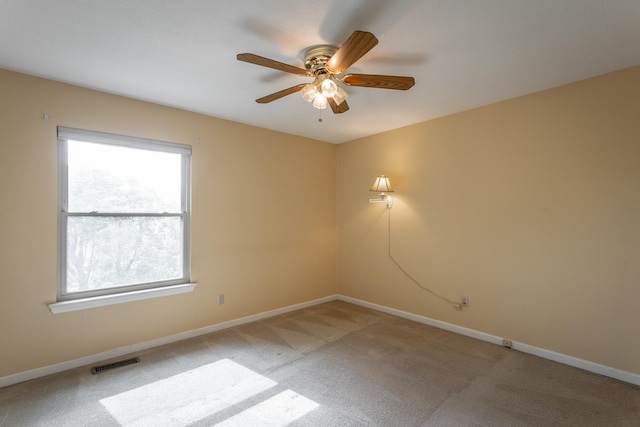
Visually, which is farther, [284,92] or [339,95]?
[284,92]

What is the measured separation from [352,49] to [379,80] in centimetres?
43

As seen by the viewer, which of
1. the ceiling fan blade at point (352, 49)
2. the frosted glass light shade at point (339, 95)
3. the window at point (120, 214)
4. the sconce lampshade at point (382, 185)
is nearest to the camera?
the ceiling fan blade at point (352, 49)

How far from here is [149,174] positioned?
3219 mm

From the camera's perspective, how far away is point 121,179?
3.04 m

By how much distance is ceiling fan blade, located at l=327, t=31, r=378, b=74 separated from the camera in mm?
1603

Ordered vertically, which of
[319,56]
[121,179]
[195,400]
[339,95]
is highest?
[319,56]

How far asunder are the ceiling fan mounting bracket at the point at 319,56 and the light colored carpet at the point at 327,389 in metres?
2.41

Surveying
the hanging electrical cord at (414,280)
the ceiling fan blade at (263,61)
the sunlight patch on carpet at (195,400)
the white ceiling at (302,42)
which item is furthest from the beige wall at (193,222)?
the ceiling fan blade at (263,61)

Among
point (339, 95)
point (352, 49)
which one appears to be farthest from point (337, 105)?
point (352, 49)

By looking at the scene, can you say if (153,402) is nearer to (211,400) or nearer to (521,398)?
(211,400)

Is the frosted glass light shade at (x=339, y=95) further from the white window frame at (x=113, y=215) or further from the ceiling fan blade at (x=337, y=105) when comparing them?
the white window frame at (x=113, y=215)

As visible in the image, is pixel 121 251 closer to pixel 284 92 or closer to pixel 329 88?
pixel 284 92

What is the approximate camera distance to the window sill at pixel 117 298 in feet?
8.66

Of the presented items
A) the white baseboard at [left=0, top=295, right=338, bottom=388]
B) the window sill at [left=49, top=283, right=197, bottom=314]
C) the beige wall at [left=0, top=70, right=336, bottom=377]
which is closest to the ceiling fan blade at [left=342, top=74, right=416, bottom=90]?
the beige wall at [left=0, top=70, right=336, bottom=377]
